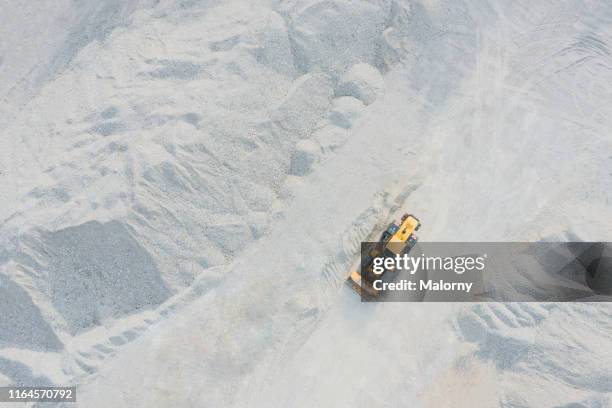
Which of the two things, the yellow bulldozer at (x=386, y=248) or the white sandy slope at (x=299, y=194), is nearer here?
the white sandy slope at (x=299, y=194)

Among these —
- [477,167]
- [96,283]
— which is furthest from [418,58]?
[96,283]

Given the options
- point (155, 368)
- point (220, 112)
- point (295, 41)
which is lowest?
point (155, 368)

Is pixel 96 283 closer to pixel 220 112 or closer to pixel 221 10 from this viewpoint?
pixel 220 112

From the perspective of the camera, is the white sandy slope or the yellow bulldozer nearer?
the white sandy slope
